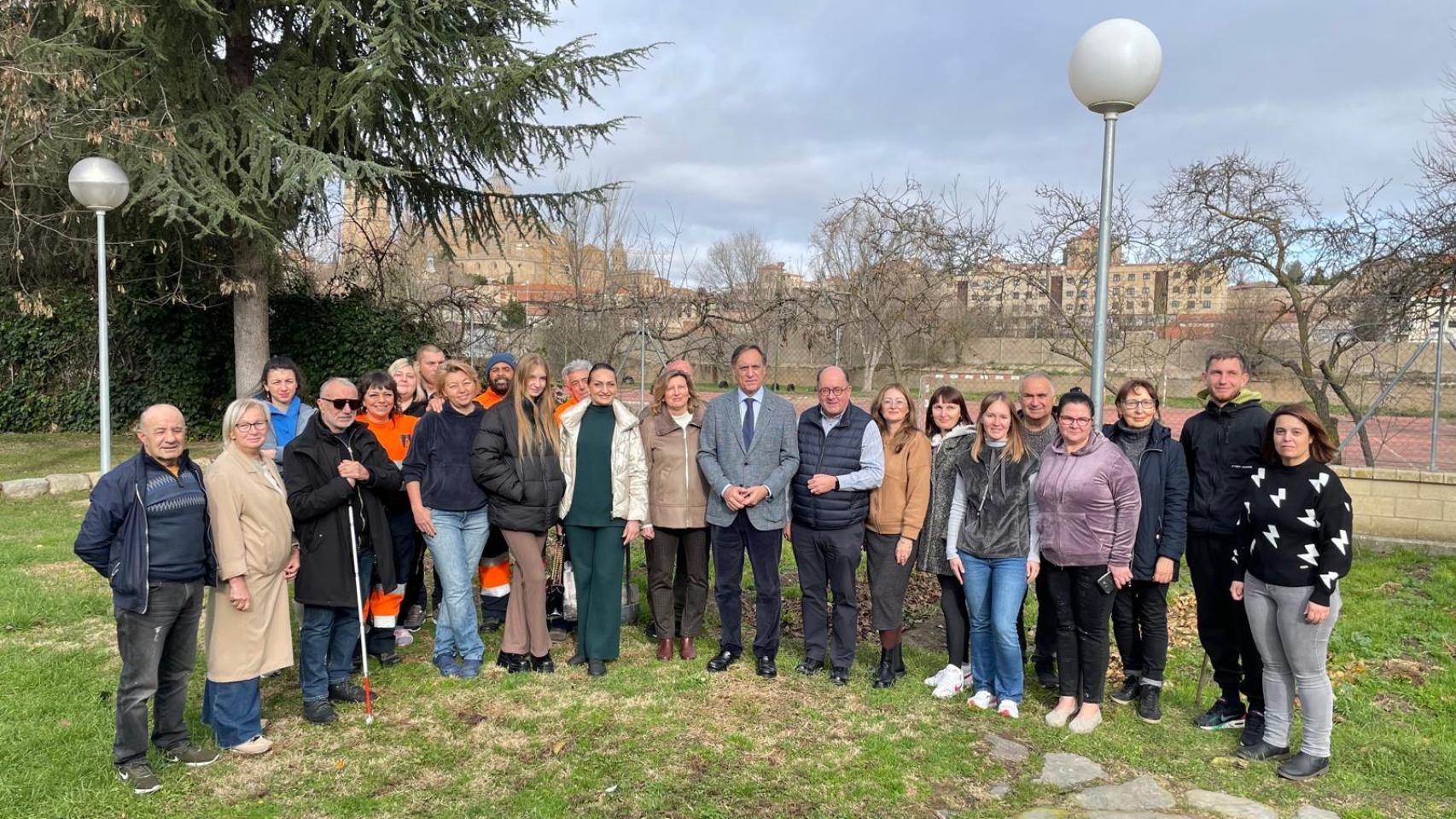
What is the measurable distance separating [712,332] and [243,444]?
751cm

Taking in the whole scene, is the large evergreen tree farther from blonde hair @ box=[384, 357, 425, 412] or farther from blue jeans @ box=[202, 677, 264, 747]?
blue jeans @ box=[202, 677, 264, 747]

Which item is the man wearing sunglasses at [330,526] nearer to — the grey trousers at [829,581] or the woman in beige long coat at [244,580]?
the woman in beige long coat at [244,580]

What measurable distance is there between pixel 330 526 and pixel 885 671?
122 inches

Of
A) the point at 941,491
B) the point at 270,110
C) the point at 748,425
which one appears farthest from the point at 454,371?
the point at 270,110

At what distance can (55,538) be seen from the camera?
7652 mm

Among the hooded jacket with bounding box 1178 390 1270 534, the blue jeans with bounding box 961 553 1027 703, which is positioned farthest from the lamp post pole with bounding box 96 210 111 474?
the hooded jacket with bounding box 1178 390 1270 534

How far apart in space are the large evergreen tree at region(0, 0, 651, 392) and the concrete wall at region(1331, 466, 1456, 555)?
980 centimetres

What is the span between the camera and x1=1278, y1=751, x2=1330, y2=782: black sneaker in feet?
11.9

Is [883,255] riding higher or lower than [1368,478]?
higher

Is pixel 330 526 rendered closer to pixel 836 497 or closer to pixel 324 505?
pixel 324 505

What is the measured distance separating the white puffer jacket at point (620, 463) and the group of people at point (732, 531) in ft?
0.05

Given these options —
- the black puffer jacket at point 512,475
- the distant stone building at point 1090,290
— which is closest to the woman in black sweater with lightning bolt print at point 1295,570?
the black puffer jacket at point 512,475

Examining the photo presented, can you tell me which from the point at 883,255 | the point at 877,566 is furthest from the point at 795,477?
the point at 883,255

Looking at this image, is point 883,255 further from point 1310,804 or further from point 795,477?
point 1310,804
